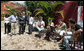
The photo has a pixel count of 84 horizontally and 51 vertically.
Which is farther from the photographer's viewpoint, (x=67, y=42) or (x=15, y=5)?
(x=15, y=5)

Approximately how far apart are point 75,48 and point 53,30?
3.14m

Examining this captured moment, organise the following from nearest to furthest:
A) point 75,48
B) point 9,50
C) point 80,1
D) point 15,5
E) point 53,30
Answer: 1. point 75,48
2. point 9,50
3. point 53,30
4. point 80,1
5. point 15,5

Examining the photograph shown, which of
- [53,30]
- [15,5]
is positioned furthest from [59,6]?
[15,5]

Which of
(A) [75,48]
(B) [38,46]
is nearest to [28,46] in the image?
(B) [38,46]

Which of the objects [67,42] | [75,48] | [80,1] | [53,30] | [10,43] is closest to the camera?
[75,48]

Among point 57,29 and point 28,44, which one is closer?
point 28,44

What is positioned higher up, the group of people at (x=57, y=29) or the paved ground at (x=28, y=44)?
the group of people at (x=57, y=29)

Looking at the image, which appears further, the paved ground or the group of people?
the paved ground

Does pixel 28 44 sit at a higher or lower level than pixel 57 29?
lower

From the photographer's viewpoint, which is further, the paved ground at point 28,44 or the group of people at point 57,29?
the paved ground at point 28,44

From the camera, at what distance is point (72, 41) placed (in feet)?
25.9

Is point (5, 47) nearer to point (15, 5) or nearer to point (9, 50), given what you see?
point (9, 50)

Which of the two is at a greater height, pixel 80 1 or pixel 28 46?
pixel 80 1

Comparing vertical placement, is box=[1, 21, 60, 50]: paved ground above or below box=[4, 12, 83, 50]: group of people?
below
